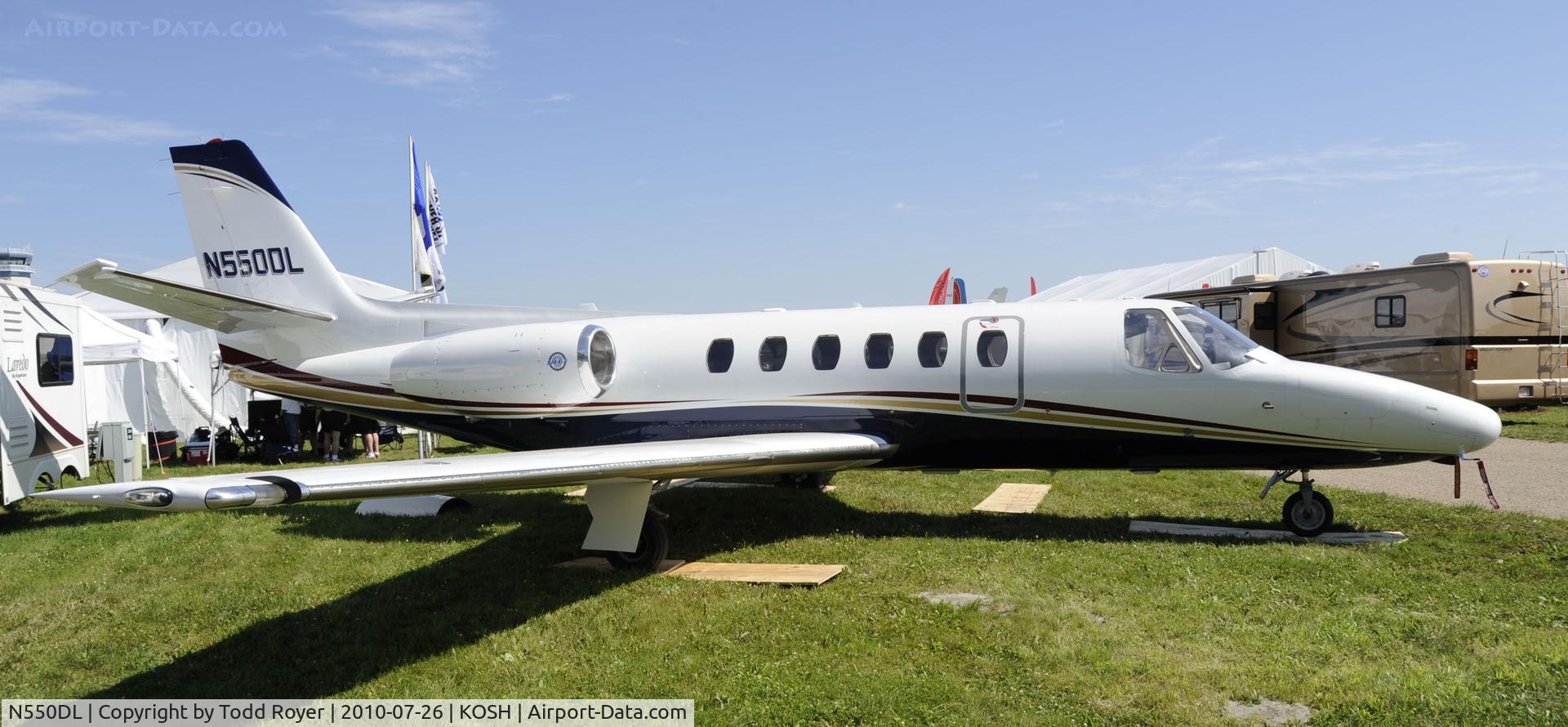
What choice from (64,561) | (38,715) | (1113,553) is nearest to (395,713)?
(38,715)

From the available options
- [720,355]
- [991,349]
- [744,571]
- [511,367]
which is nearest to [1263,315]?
[991,349]

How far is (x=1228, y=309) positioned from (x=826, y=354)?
14686mm

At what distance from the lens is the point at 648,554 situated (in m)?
8.81

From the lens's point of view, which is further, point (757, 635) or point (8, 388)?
Answer: point (8, 388)

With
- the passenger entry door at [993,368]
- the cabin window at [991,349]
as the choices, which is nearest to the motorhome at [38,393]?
the passenger entry door at [993,368]

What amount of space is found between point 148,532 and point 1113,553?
35.0 feet

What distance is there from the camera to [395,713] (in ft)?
18.4

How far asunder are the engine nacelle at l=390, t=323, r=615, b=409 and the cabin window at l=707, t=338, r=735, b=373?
1157 mm

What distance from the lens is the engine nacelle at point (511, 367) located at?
10469mm

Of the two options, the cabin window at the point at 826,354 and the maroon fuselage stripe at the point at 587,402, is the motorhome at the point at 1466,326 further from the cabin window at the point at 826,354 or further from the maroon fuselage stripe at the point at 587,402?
the cabin window at the point at 826,354

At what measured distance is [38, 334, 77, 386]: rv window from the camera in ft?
38.8

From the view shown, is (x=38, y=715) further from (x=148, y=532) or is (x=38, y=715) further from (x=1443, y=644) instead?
(x=1443, y=644)

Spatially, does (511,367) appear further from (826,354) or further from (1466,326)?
(1466,326)

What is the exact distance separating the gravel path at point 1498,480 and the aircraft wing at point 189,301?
13.0m
